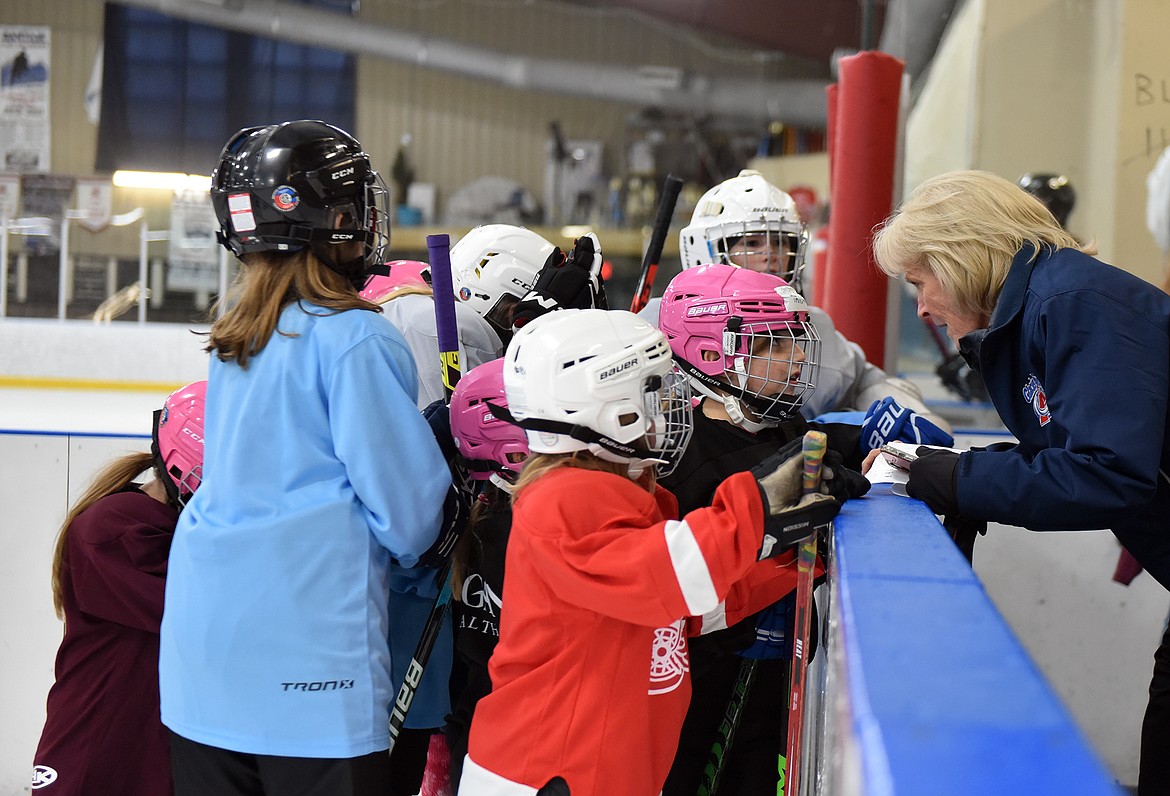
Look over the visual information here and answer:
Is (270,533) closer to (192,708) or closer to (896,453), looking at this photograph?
(192,708)

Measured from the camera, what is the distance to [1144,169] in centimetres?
437

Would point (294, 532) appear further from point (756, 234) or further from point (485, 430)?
point (756, 234)

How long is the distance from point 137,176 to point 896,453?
20.4 feet

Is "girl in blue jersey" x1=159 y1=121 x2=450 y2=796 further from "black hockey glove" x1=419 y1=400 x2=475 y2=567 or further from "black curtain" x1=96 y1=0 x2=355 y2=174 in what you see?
"black curtain" x1=96 y1=0 x2=355 y2=174

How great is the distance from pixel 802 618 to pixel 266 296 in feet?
2.52

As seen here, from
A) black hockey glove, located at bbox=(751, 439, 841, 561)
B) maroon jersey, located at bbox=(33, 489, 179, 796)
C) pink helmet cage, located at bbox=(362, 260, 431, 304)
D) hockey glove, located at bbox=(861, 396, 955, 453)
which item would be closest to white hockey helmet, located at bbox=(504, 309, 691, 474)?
black hockey glove, located at bbox=(751, 439, 841, 561)

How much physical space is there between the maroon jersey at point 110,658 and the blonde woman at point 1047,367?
1.14 m

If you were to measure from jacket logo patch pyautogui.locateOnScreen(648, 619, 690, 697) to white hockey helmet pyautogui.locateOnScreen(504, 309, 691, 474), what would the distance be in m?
0.20

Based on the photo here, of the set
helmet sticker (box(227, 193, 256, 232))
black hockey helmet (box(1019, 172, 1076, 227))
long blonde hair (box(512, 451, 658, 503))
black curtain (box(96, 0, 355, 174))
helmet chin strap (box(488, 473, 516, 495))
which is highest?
black curtain (box(96, 0, 355, 174))

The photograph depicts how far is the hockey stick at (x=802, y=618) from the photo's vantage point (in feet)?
3.93

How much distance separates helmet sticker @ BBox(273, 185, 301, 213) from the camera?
1439mm

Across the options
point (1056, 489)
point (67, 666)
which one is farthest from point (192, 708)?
point (1056, 489)

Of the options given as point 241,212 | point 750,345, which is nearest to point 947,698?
point 750,345

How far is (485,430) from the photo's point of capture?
1.54 m
